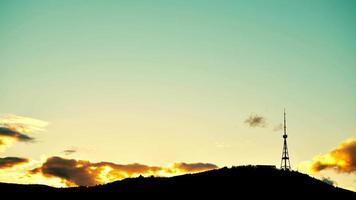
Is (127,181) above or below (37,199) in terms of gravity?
above

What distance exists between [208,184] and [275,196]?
10387 mm

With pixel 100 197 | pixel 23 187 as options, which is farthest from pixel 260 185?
pixel 23 187

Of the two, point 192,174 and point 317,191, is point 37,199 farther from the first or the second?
point 317,191

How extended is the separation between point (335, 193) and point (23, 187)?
49.6 m

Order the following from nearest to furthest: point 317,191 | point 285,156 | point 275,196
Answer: point 275,196 → point 317,191 → point 285,156

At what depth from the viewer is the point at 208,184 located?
75.7 m

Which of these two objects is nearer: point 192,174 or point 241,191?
point 241,191

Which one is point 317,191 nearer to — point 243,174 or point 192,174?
point 243,174

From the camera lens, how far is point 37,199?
7362 centimetres

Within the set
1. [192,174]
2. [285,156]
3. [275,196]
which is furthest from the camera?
[285,156]

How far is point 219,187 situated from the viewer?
74312 mm

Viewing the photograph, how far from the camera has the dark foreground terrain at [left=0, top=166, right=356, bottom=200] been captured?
239 feet

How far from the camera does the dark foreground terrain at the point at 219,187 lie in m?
72.9

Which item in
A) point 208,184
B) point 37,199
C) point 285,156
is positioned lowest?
point 37,199
